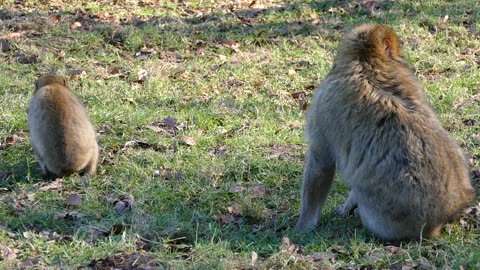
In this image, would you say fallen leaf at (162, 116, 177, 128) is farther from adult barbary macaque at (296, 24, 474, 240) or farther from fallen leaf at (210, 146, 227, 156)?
adult barbary macaque at (296, 24, 474, 240)

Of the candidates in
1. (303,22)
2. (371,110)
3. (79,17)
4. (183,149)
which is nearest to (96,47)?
(79,17)

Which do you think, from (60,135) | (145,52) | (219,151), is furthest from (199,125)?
(145,52)

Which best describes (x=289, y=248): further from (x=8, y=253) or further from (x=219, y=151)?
(x=219, y=151)

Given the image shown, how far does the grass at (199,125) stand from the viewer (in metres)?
5.18

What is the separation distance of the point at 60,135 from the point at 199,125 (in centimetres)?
183

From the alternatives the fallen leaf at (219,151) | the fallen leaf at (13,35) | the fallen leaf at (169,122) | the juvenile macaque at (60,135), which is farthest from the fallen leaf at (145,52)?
the juvenile macaque at (60,135)

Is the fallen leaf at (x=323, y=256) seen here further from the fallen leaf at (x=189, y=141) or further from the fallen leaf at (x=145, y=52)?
the fallen leaf at (x=145, y=52)

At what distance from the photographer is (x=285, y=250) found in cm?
502

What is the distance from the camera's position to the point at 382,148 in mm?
5148

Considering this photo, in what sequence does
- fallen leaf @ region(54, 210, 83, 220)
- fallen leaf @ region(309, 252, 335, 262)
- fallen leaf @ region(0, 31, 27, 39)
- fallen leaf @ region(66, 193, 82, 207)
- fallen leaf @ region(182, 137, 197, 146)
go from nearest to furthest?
fallen leaf @ region(309, 252, 335, 262) → fallen leaf @ region(54, 210, 83, 220) → fallen leaf @ region(66, 193, 82, 207) → fallen leaf @ region(182, 137, 197, 146) → fallen leaf @ region(0, 31, 27, 39)

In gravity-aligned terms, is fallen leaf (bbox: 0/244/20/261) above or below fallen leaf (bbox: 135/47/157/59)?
above

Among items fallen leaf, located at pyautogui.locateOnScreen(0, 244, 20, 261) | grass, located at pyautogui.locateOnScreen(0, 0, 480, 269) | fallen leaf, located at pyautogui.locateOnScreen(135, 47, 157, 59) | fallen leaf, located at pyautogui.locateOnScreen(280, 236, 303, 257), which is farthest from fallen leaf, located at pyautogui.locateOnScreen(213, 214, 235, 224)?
fallen leaf, located at pyautogui.locateOnScreen(135, 47, 157, 59)

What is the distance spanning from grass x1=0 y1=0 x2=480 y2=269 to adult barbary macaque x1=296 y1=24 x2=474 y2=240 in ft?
0.70

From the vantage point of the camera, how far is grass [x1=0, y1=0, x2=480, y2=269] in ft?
17.0
